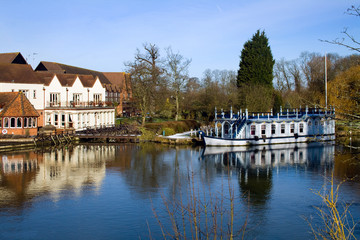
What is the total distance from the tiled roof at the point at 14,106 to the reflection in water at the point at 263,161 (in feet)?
56.8

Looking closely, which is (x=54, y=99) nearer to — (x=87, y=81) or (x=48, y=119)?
(x=48, y=119)

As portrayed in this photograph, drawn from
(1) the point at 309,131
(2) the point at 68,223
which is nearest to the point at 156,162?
(2) the point at 68,223

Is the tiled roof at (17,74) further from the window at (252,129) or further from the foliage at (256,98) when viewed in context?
the foliage at (256,98)

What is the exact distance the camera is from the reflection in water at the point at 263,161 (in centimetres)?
1958

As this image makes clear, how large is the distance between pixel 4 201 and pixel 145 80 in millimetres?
32346

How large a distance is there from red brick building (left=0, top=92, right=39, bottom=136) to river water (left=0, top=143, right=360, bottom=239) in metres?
4.88

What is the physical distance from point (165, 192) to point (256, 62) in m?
40.5

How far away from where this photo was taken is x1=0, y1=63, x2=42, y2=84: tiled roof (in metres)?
40.4

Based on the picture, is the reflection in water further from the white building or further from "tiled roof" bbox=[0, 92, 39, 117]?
the white building

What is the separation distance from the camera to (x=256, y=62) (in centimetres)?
5497

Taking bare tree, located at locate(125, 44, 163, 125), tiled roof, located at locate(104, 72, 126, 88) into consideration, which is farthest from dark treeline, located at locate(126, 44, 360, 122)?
tiled roof, located at locate(104, 72, 126, 88)

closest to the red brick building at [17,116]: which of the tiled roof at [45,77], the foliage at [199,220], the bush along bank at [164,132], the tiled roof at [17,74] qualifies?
the tiled roof at [17,74]

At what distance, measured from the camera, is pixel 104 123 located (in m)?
49.3

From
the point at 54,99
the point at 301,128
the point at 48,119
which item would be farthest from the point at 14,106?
the point at 301,128
